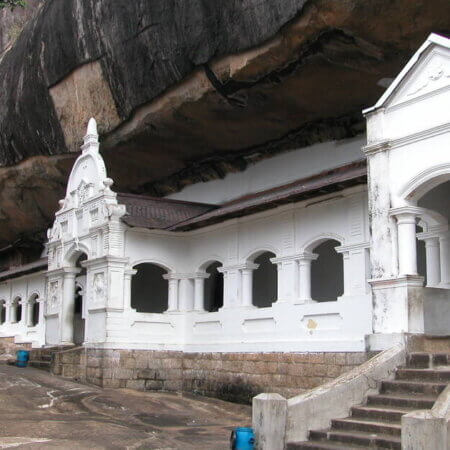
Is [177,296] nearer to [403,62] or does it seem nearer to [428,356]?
[403,62]

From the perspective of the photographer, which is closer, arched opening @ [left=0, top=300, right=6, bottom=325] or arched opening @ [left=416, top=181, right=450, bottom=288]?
arched opening @ [left=416, top=181, right=450, bottom=288]

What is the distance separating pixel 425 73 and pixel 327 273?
8.63m

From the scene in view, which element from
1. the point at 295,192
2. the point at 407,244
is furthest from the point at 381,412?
the point at 295,192

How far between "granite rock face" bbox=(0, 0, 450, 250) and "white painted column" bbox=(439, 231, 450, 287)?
469 centimetres

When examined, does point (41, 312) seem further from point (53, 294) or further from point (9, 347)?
point (53, 294)

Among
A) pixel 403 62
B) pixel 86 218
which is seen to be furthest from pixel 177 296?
pixel 403 62

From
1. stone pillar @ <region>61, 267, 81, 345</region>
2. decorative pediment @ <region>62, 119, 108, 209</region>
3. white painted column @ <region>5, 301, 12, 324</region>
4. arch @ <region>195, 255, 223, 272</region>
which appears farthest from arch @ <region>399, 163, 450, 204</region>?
white painted column @ <region>5, 301, 12, 324</region>

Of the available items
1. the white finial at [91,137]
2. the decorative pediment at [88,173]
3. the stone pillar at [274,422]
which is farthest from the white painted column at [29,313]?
the stone pillar at [274,422]

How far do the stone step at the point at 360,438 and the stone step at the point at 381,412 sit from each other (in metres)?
0.32

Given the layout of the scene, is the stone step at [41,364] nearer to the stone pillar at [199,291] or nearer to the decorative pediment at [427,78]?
the stone pillar at [199,291]

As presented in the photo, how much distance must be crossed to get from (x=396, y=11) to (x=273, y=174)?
732 centimetres

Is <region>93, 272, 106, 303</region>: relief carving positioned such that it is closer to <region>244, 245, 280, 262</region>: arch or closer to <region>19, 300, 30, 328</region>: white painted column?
<region>244, 245, 280, 262</region>: arch

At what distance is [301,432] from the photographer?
9.96 meters

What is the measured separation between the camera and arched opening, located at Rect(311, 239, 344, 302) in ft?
63.3
